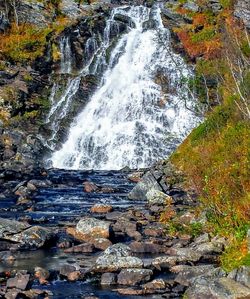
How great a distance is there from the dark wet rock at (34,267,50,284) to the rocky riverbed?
27 millimetres

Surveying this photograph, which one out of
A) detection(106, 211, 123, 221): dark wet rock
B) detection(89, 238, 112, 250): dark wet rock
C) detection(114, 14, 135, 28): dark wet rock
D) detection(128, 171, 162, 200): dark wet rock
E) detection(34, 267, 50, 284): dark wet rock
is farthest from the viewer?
detection(114, 14, 135, 28): dark wet rock

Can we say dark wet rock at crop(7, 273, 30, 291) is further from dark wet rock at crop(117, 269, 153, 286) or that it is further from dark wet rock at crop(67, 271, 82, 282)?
dark wet rock at crop(117, 269, 153, 286)

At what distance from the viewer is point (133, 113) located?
46625mm

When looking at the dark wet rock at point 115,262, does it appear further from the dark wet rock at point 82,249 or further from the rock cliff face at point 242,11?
the rock cliff face at point 242,11

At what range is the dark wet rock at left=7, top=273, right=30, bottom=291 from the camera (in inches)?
489

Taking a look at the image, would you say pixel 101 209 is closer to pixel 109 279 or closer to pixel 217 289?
pixel 109 279

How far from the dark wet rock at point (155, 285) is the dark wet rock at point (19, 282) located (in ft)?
9.69

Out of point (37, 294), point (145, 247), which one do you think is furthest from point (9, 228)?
point (37, 294)

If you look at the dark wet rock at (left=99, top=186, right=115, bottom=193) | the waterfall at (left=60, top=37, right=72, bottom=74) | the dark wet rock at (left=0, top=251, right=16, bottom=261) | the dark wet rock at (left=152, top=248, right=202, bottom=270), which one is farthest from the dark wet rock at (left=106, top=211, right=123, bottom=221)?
the waterfall at (left=60, top=37, right=72, bottom=74)

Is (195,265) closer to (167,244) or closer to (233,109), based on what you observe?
(167,244)

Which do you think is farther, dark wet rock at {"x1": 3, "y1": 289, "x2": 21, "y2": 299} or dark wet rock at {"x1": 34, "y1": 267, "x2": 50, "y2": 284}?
dark wet rock at {"x1": 34, "y1": 267, "x2": 50, "y2": 284}

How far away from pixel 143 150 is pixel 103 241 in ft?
83.2

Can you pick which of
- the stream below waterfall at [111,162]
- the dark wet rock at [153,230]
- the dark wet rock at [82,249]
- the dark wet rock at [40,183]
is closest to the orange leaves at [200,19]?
the stream below waterfall at [111,162]

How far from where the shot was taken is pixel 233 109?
1153 inches
